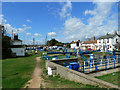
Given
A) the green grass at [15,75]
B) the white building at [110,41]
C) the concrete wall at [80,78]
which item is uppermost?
the white building at [110,41]

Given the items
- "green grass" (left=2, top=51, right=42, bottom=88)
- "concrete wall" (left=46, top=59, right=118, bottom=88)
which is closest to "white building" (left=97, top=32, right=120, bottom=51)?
"concrete wall" (left=46, top=59, right=118, bottom=88)

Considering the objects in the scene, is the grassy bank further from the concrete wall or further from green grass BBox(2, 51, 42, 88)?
the concrete wall

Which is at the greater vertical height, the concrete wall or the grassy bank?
the concrete wall

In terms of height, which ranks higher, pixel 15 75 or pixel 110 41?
pixel 110 41

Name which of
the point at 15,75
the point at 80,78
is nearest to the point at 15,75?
the point at 15,75

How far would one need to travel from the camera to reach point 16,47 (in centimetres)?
3122

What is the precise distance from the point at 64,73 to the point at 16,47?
27.4 meters

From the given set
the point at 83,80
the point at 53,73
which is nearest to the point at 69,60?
the point at 53,73

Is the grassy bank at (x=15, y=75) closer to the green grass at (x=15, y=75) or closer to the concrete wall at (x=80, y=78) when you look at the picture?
the green grass at (x=15, y=75)

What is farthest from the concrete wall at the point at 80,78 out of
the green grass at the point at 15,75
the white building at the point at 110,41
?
the white building at the point at 110,41

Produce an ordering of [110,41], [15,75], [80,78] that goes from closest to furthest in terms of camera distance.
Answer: [80,78] < [15,75] < [110,41]

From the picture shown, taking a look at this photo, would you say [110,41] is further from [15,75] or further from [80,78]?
[15,75]

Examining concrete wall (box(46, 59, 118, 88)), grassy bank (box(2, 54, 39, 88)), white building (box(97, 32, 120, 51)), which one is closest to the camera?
concrete wall (box(46, 59, 118, 88))

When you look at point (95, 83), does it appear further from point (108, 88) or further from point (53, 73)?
point (53, 73)
